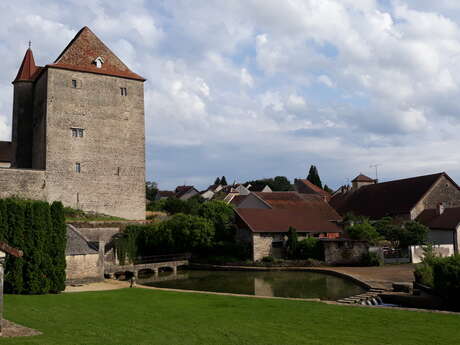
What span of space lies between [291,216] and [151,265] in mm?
14113

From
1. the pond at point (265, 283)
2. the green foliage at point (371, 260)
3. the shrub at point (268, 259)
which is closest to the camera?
the pond at point (265, 283)

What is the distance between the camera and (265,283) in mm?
29562

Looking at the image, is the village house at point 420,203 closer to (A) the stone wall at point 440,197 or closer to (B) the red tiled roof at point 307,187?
(A) the stone wall at point 440,197

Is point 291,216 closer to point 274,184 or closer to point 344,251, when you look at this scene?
point 344,251

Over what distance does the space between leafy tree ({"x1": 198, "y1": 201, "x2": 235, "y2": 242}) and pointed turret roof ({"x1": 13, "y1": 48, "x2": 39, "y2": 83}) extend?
20605mm

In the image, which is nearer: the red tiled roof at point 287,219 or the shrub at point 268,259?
the shrub at point 268,259

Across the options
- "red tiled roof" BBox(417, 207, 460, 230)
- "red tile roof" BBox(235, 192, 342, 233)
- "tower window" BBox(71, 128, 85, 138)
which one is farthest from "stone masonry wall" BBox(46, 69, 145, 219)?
"red tiled roof" BBox(417, 207, 460, 230)

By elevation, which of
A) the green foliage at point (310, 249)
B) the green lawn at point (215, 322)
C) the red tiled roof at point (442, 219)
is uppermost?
the red tiled roof at point (442, 219)

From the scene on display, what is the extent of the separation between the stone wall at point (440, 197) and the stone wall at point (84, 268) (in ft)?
104

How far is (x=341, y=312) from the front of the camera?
649 inches

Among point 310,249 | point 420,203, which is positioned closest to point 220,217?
point 310,249

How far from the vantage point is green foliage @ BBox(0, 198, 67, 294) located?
21.1m

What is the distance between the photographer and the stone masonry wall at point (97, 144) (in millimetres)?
41375

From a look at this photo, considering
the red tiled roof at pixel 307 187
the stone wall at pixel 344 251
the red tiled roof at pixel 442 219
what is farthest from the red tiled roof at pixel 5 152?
the red tiled roof at pixel 307 187
